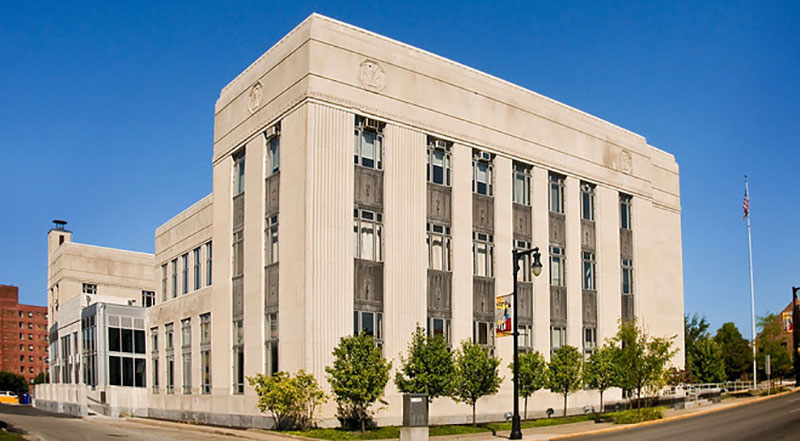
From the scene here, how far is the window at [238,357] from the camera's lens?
135ft

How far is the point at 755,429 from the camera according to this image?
3077 cm

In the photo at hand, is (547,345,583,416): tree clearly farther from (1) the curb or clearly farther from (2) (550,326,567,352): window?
(1) the curb

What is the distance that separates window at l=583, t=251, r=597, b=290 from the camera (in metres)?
50.6

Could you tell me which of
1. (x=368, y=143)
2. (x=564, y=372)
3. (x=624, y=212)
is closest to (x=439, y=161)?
(x=368, y=143)

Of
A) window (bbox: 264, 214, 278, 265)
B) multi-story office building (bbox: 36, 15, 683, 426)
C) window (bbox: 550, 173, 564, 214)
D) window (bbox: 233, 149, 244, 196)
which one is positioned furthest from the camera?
window (bbox: 550, 173, 564, 214)

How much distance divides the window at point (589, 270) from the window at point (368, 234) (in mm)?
17542

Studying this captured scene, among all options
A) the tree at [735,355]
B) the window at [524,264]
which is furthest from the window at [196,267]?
the tree at [735,355]

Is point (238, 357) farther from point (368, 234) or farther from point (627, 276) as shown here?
point (627, 276)

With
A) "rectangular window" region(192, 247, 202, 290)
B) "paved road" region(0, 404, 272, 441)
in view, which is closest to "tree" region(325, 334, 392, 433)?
"paved road" region(0, 404, 272, 441)

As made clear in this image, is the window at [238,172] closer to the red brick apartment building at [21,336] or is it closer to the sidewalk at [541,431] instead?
the sidewalk at [541,431]

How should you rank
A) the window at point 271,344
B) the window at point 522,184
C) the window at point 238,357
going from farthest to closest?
1. the window at point 522,184
2. the window at point 238,357
3. the window at point 271,344

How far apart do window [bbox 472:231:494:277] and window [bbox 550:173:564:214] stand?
6633mm

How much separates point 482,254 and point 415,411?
1553cm

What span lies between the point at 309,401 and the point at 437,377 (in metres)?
5.97
